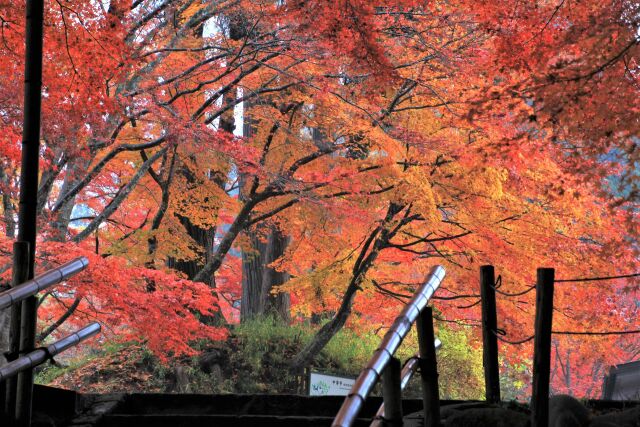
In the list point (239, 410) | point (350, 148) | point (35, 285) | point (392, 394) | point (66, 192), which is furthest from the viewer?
point (350, 148)

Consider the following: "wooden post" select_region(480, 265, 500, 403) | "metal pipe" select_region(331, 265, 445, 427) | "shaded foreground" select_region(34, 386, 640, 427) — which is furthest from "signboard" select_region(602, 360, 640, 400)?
"metal pipe" select_region(331, 265, 445, 427)

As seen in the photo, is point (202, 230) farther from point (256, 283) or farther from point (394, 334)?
point (394, 334)

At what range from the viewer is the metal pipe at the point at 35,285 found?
8.18 ft

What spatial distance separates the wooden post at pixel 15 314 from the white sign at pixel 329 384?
6.08m

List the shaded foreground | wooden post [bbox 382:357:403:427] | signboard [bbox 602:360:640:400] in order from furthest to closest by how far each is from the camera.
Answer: signboard [bbox 602:360:640:400], the shaded foreground, wooden post [bbox 382:357:403:427]

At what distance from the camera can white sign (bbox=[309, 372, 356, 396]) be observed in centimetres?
870

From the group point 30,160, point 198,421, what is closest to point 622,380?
point 198,421

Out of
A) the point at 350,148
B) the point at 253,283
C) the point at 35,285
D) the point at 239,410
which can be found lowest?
the point at 239,410

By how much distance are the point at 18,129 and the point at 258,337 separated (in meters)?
6.75

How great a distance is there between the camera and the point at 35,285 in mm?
2652

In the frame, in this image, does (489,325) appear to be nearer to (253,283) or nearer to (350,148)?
(350,148)

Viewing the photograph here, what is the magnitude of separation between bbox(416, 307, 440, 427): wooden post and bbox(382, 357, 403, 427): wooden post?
48 centimetres

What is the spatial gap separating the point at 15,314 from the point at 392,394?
5.59 feet

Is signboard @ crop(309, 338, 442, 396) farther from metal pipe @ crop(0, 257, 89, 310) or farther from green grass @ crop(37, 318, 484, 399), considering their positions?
metal pipe @ crop(0, 257, 89, 310)
